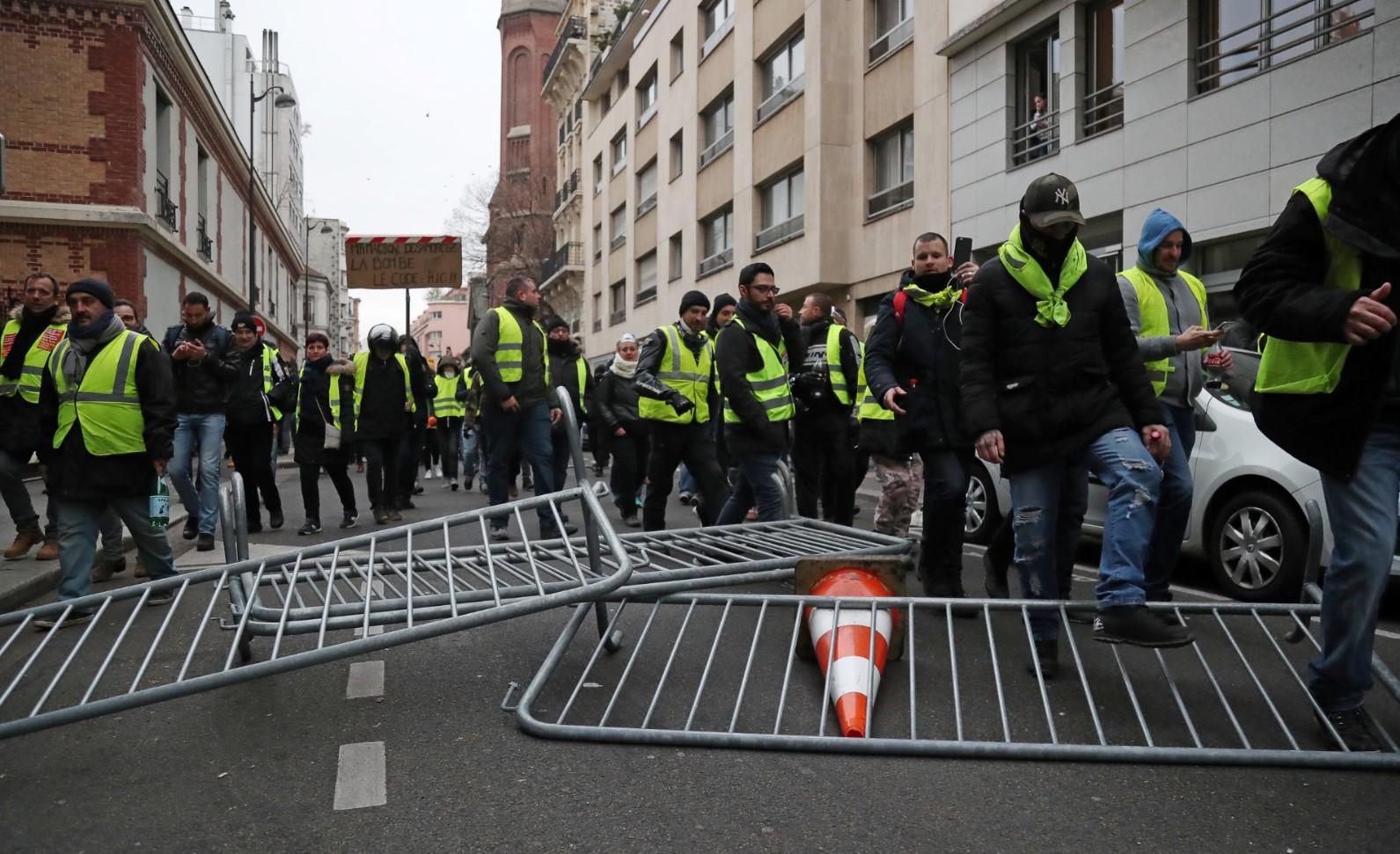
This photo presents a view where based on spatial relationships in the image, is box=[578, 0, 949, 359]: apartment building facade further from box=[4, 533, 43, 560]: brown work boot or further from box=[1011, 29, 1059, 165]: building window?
box=[4, 533, 43, 560]: brown work boot

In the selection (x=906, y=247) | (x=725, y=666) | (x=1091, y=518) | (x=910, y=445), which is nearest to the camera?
(x=725, y=666)

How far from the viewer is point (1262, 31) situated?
12.5 metres

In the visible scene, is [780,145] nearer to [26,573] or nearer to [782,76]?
[782,76]

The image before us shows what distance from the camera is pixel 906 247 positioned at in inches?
794

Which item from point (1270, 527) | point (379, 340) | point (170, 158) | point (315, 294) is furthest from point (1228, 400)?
point (315, 294)

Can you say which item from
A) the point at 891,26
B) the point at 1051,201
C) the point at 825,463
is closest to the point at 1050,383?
the point at 1051,201

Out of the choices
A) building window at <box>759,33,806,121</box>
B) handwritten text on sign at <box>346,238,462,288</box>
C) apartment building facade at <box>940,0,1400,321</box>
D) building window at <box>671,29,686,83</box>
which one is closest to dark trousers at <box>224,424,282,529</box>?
handwritten text on sign at <box>346,238,462,288</box>

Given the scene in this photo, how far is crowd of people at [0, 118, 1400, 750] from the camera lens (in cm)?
338

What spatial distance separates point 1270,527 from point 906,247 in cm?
1445

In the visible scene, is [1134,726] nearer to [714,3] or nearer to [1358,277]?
[1358,277]

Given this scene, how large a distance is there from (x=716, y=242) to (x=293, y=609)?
2724 cm

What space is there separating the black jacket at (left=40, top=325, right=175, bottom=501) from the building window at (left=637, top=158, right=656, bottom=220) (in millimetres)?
31438

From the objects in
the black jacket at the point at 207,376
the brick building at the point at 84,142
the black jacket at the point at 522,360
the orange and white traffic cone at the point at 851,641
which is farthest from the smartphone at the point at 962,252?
the brick building at the point at 84,142

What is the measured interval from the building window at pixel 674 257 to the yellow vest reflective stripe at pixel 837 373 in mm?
26473
